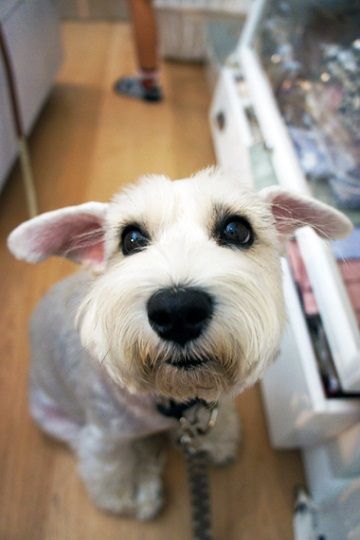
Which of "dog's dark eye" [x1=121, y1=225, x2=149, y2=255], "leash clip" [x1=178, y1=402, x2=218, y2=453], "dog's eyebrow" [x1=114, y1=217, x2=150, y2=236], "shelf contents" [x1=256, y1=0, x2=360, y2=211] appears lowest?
"leash clip" [x1=178, y1=402, x2=218, y2=453]

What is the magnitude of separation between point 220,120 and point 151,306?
1.83m

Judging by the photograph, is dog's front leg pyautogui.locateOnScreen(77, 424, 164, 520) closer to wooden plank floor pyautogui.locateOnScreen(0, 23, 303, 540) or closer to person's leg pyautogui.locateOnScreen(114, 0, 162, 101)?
wooden plank floor pyautogui.locateOnScreen(0, 23, 303, 540)

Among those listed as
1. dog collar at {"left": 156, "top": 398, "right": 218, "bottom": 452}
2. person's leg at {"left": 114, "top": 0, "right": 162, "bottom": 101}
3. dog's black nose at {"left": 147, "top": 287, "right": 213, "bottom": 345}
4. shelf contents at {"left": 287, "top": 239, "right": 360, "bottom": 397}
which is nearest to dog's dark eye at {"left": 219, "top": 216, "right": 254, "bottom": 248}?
dog's black nose at {"left": 147, "top": 287, "right": 213, "bottom": 345}

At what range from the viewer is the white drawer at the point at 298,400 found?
0.94 metres

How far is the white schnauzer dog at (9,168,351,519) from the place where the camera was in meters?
0.51

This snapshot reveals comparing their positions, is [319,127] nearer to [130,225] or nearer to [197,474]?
[130,225]

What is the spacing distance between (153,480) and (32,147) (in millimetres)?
1916

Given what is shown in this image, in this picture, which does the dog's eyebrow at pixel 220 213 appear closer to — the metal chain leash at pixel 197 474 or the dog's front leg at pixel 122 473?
the metal chain leash at pixel 197 474

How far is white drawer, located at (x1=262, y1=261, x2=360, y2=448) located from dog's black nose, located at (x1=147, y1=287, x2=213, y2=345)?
62 centimetres

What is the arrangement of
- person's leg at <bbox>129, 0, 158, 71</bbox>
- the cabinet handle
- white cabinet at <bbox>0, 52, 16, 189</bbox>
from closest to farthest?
white cabinet at <bbox>0, 52, 16, 189</bbox> < the cabinet handle < person's leg at <bbox>129, 0, 158, 71</bbox>

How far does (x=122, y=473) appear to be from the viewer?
42.4 inches

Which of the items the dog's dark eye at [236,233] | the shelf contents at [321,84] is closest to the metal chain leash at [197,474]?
the dog's dark eye at [236,233]

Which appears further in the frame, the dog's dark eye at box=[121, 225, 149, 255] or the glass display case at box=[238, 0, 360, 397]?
the glass display case at box=[238, 0, 360, 397]

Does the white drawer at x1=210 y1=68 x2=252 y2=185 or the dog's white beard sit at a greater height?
the white drawer at x1=210 y1=68 x2=252 y2=185
